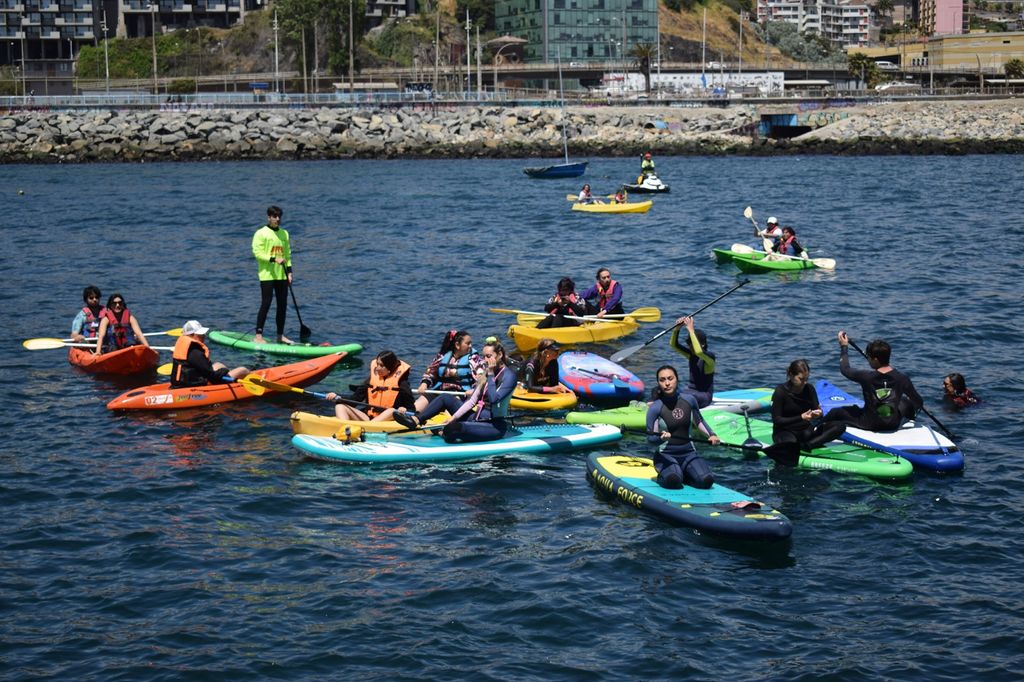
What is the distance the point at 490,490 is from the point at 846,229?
3197cm

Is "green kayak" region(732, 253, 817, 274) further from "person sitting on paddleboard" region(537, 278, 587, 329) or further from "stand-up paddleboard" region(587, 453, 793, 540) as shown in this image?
"stand-up paddleboard" region(587, 453, 793, 540)

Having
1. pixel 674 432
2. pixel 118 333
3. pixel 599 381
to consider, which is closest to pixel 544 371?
pixel 599 381

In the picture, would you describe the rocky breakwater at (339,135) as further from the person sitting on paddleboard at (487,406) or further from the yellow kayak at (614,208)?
the person sitting on paddleboard at (487,406)

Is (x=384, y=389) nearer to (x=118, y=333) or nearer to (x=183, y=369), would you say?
(x=183, y=369)

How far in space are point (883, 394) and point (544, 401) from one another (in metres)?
5.57

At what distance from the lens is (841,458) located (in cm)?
1686

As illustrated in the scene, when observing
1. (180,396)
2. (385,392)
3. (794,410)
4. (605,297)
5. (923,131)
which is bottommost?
(180,396)

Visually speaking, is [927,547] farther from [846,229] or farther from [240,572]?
[846,229]

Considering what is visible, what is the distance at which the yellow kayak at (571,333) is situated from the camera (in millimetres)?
24219

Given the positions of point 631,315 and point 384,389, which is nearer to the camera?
point 384,389

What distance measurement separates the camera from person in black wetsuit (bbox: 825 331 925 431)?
1731 centimetres

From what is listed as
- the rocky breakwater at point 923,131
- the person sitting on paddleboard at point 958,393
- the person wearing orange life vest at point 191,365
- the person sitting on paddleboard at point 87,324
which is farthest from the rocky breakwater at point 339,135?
the person wearing orange life vest at point 191,365

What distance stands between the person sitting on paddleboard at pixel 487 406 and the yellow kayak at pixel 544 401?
225cm

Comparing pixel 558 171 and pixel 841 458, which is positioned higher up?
pixel 558 171
